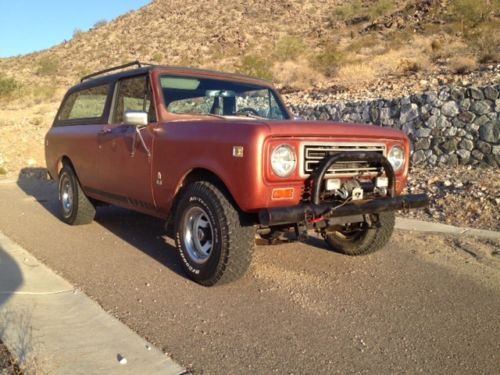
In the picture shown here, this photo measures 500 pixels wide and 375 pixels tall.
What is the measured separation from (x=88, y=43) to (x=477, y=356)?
49068mm

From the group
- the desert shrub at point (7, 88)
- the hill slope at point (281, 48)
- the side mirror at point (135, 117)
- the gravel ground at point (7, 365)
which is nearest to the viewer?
the gravel ground at point (7, 365)

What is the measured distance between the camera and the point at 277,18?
41094 mm

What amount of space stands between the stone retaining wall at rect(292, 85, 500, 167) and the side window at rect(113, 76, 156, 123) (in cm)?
649

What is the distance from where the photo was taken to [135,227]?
21.2 ft

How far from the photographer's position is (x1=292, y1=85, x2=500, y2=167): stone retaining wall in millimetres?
8906

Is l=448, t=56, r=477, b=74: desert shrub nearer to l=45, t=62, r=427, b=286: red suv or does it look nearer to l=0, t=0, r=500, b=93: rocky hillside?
l=0, t=0, r=500, b=93: rocky hillside

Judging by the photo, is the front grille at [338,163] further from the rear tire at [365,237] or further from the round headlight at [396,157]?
the rear tire at [365,237]

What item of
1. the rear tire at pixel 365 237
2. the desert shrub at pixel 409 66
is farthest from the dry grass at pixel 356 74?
the rear tire at pixel 365 237

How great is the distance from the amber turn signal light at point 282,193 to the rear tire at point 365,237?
3.92 feet

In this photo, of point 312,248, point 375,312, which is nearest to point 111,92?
point 312,248

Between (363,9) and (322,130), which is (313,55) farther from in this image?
(322,130)

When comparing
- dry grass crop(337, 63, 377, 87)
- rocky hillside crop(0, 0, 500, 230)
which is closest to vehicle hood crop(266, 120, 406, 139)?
rocky hillside crop(0, 0, 500, 230)

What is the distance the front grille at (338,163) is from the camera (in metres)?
3.82

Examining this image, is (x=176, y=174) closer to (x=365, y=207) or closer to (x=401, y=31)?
(x=365, y=207)
